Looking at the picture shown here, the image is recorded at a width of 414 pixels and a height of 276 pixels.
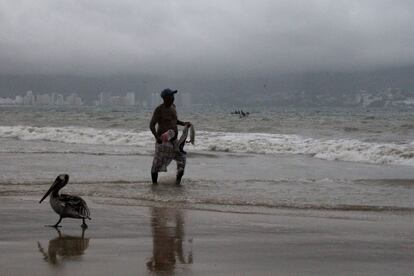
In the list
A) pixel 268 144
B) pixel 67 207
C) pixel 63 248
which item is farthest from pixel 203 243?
pixel 268 144

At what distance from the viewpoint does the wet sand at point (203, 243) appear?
494 centimetres

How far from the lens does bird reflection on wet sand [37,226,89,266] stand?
17.1 ft

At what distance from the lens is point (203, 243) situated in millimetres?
6043

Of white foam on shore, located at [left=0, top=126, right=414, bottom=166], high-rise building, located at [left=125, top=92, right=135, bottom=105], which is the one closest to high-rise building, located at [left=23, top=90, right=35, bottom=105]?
high-rise building, located at [left=125, top=92, right=135, bottom=105]

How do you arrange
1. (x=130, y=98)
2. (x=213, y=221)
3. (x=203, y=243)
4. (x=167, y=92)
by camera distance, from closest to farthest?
(x=203, y=243) < (x=213, y=221) < (x=167, y=92) < (x=130, y=98)

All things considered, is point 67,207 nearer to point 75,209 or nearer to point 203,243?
point 75,209

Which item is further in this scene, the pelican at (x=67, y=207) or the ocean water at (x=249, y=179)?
the ocean water at (x=249, y=179)

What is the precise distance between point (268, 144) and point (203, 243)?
65.0ft

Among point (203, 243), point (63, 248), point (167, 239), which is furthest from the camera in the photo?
point (167, 239)

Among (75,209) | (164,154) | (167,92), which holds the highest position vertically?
(167,92)

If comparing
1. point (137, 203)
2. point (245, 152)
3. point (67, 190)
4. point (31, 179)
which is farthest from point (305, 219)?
point (245, 152)

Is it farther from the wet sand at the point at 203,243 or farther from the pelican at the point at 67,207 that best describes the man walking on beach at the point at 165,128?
the pelican at the point at 67,207

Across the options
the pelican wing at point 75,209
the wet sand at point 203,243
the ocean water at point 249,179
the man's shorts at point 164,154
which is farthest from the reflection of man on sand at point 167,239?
the man's shorts at point 164,154

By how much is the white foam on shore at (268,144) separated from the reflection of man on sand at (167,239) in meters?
11.7
